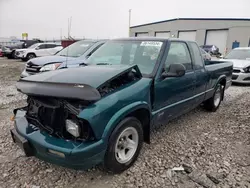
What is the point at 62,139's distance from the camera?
7.45 feet

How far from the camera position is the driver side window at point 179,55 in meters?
3.40

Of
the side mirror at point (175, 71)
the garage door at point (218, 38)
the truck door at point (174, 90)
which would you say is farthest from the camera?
the garage door at point (218, 38)

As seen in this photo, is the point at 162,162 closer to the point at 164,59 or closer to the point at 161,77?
the point at 161,77

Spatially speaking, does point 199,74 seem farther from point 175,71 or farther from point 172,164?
point 172,164

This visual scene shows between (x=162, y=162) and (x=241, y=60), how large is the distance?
→ 7966 mm

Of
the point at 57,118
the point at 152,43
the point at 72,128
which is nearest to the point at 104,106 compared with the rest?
the point at 72,128

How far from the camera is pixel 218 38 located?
31.8m

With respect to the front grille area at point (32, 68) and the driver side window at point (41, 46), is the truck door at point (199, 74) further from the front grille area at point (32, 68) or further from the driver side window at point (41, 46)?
the driver side window at point (41, 46)

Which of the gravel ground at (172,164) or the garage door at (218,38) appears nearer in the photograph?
the gravel ground at (172,164)

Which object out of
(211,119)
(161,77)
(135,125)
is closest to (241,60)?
(211,119)

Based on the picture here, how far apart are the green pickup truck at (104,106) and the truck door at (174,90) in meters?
0.02

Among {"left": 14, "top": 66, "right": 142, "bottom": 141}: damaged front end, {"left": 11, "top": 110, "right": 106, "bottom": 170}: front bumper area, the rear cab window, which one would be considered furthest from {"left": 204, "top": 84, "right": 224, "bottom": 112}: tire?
{"left": 11, "top": 110, "right": 106, "bottom": 170}: front bumper area

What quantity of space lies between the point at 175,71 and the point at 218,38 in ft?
108

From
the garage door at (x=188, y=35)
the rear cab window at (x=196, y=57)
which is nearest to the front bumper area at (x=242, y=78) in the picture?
the rear cab window at (x=196, y=57)
